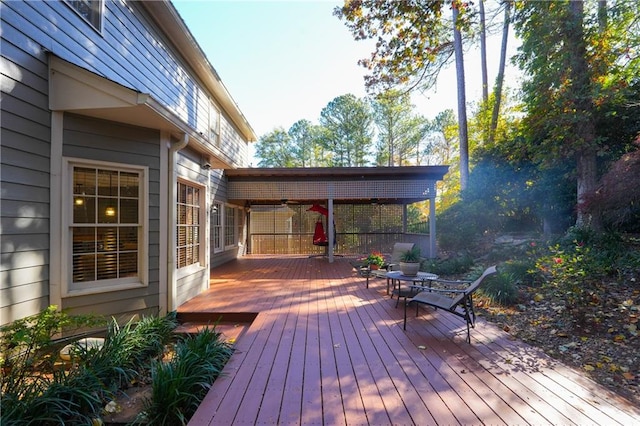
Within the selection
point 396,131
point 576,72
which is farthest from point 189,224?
point 396,131

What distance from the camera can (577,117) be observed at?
247 inches

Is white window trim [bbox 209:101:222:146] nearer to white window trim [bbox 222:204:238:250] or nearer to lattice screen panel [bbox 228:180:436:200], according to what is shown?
lattice screen panel [bbox 228:180:436:200]

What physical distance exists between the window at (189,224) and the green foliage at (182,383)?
2.52 meters

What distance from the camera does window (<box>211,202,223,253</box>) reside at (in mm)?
8286

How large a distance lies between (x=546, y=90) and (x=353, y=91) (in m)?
16.4

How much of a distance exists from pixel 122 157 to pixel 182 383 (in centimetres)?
293

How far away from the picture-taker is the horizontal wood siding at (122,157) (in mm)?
3420

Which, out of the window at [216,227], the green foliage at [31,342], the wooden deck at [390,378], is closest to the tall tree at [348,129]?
the window at [216,227]

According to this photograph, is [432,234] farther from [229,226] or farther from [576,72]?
[229,226]

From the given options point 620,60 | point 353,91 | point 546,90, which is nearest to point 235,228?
Answer: point 546,90

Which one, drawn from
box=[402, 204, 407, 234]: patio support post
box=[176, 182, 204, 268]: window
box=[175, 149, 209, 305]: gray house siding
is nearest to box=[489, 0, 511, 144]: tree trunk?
box=[402, 204, 407, 234]: patio support post

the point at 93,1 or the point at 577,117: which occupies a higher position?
the point at 93,1

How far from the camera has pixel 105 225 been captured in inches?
144

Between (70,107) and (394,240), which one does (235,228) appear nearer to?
(394,240)
